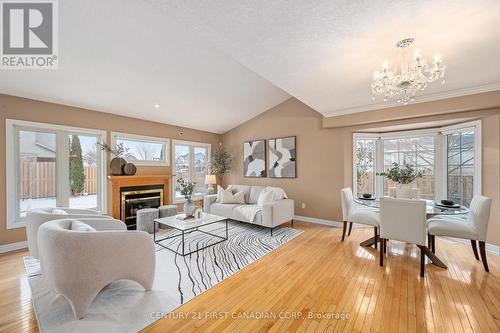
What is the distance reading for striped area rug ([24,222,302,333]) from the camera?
167cm

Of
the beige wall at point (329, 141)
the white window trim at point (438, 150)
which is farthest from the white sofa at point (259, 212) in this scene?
the white window trim at point (438, 150)

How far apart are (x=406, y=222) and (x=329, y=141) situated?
2408mm

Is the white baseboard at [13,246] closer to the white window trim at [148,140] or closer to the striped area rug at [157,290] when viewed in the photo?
the striped area rug at [157,290]

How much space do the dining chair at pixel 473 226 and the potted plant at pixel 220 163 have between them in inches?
189

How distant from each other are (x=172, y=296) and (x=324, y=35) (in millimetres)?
2973

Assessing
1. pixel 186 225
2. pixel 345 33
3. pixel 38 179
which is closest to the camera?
pixel 345 33

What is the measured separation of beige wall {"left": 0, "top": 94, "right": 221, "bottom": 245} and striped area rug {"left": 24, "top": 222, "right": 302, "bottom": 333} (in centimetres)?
94

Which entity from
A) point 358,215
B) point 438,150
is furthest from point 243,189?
point 438,150

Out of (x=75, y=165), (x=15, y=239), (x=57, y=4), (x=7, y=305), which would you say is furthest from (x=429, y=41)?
(x=15, y=239)

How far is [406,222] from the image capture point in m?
2.49

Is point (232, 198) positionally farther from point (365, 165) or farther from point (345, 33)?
point (345, 33)

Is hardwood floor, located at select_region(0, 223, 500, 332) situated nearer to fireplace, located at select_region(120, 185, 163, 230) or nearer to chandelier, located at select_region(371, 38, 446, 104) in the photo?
fireplace, located at select_region(120, 185, 163, 230)

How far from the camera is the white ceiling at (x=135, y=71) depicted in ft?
7.57

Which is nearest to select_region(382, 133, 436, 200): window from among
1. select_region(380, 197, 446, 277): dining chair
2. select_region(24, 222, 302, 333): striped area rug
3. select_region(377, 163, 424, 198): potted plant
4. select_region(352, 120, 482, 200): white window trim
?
select_region(352, 120, 482, 200): white window trim
